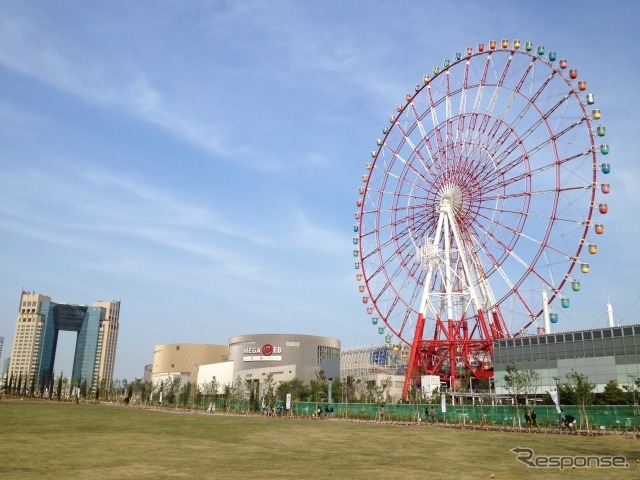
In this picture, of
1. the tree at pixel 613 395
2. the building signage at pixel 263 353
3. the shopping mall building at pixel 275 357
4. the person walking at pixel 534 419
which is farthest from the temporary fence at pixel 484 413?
the building signage at pixel 263 353

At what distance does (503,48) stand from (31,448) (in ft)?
180

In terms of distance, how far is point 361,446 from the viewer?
2809 cm

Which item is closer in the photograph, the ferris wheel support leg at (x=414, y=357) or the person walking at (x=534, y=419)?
the person walking at (x=534, y=419)

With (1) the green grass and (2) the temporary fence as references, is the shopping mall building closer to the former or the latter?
(2) the temporary fence

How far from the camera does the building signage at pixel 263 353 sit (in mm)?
138625

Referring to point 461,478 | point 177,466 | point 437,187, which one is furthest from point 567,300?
point 177,466

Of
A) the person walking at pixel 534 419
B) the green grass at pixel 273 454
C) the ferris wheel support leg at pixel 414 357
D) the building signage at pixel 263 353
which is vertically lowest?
the green grass at pixel 273 454

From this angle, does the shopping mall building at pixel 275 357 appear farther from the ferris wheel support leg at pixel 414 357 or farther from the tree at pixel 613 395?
the tree at pixel 613 395

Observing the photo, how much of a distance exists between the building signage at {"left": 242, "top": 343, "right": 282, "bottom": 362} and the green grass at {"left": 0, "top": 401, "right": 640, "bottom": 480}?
103991 mm

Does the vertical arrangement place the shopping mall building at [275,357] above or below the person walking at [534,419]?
above

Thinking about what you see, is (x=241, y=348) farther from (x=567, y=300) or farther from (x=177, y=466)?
(x=177, y=466)

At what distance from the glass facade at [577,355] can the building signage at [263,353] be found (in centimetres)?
7191

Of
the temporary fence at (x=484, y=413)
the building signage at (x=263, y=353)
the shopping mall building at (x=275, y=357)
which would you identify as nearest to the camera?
the temporary fence at (x=484, y=413)

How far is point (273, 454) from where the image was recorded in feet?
78.7
